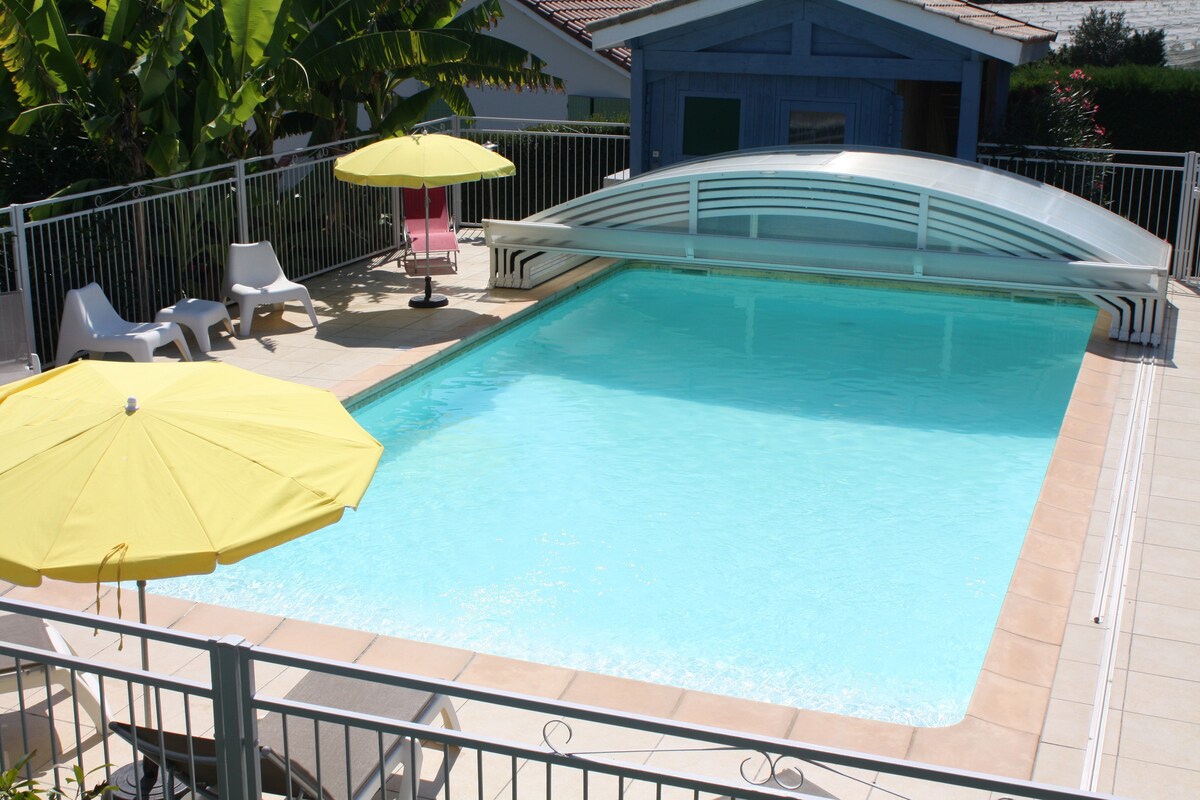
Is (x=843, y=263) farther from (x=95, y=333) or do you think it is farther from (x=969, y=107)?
(x=95, y=333)

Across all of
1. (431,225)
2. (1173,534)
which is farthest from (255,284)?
(1173,534)

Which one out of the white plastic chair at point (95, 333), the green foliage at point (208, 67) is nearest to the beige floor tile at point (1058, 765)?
the white plastic chair at point (95, 333)

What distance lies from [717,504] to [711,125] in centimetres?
1027

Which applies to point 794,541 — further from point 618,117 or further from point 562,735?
point 618,117

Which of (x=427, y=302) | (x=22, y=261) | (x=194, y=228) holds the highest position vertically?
(x=194, y=228)

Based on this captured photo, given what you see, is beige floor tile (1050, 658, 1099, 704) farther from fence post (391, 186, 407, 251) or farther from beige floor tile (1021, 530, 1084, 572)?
fence post (391, 186, 407, 251)

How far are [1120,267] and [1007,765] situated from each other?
892 centimetres

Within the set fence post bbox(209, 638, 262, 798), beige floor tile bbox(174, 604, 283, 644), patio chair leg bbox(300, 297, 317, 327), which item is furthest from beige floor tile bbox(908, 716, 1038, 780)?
patio chair leg bbox(300, 297, 317, 327)

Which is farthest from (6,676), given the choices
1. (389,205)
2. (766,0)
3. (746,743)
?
(766,0)

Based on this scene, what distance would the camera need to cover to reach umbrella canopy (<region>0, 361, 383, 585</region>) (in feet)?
17.6

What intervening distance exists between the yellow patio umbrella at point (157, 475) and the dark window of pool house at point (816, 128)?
14.0 m

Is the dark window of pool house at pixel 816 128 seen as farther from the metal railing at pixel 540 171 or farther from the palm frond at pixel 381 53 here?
the palm frond at pixel 381 53

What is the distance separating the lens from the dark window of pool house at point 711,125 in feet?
63.5

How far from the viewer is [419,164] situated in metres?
14.3
